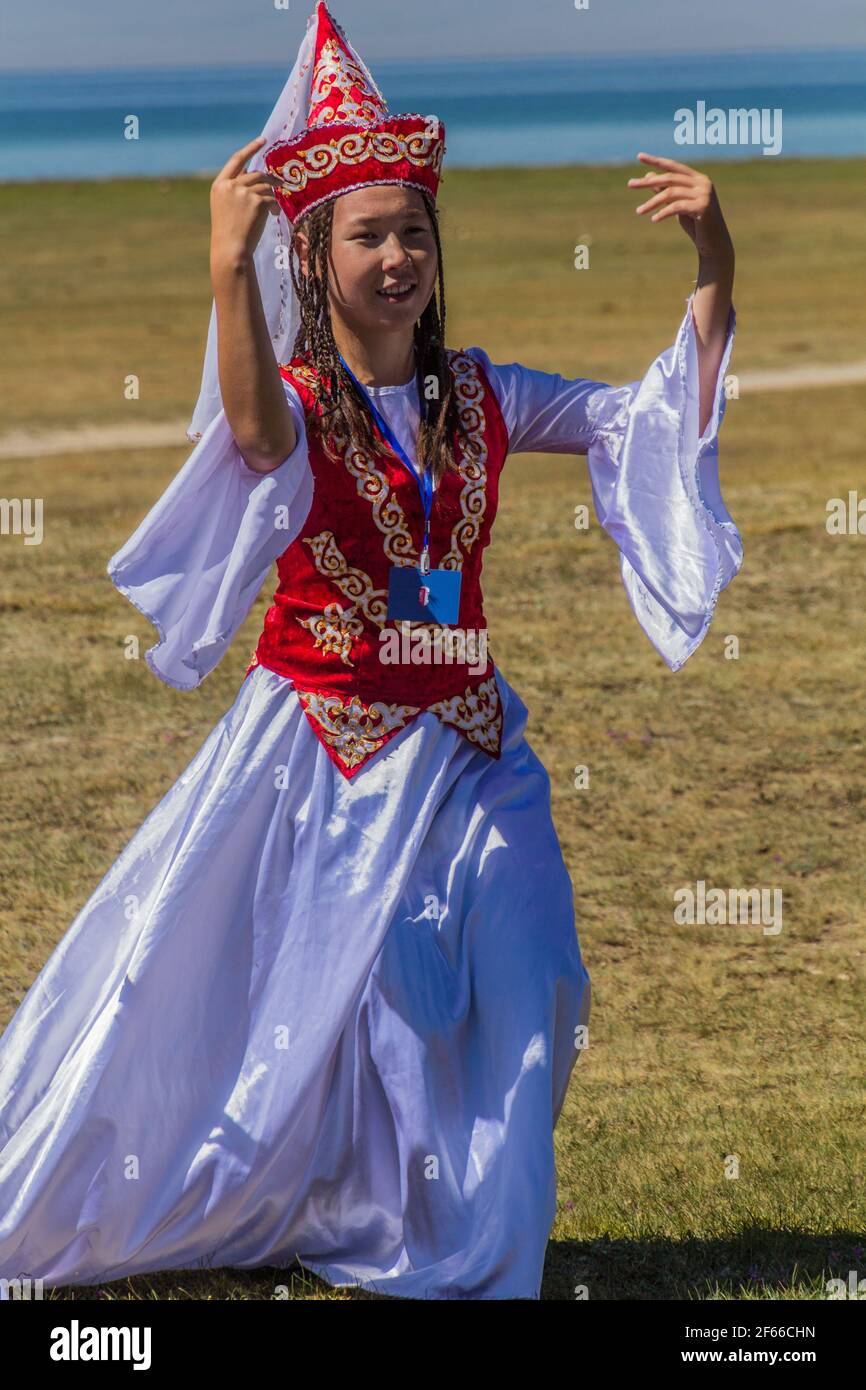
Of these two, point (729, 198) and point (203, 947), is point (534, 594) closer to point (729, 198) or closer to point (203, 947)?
point (203, 947)

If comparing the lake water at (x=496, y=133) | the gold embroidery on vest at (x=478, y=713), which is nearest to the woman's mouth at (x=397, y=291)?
the gold embroidery on vest at (x=478, y=713)

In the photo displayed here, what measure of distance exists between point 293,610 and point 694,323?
0.92 m

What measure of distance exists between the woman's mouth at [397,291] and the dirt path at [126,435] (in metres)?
10.8

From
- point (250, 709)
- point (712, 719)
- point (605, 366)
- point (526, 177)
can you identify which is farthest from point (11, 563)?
point (526, 177)

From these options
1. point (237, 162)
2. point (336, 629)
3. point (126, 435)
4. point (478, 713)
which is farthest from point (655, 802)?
point (126, 435)

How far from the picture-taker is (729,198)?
3919cm

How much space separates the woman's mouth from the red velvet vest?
8.0 inches

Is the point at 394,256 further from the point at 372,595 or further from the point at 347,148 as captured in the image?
the point at 372,595

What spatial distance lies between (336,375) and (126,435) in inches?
480

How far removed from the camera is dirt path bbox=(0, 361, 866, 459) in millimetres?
14734

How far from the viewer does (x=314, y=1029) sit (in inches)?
142

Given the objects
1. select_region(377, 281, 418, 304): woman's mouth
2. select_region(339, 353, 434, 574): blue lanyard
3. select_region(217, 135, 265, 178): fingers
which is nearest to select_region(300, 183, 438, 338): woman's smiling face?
select_region(377, 281, 418, 304): woman's mouth

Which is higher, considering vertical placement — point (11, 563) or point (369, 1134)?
point (11, 563)

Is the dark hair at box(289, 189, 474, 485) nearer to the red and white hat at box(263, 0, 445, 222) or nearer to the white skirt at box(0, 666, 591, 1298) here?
the red and white hat at box(263, 0, 445, 222)
